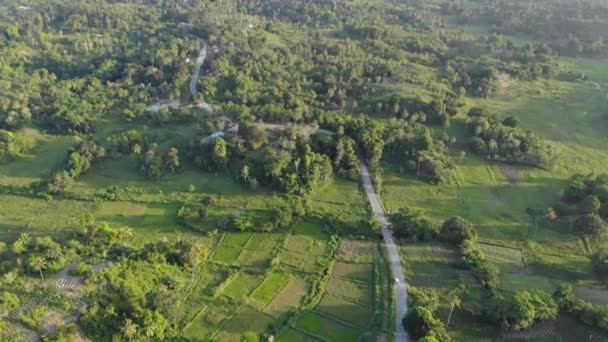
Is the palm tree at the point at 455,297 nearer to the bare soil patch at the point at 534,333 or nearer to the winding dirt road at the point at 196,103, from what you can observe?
the bare soil patch at the point at 534,333

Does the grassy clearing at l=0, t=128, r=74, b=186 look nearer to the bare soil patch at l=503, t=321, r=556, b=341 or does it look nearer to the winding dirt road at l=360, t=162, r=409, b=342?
the winding dirt road at l=360, t=162, r=409, b=342

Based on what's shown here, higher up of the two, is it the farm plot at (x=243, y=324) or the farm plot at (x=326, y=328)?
the farm plot at (x=326, y=328)

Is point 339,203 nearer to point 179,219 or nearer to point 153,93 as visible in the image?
point 179,219

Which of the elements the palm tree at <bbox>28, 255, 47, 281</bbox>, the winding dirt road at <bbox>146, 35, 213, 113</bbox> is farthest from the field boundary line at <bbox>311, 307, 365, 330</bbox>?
the winding dirt road at <bbox>146, 35, 213, 113</bbox>

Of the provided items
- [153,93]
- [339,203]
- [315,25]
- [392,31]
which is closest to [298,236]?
[339,203]

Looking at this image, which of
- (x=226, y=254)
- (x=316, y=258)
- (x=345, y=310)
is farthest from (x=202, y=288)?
(x=345, y=310)

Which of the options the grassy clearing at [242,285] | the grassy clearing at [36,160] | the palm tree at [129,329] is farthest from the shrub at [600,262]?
the grassy clearing at [36,160]
